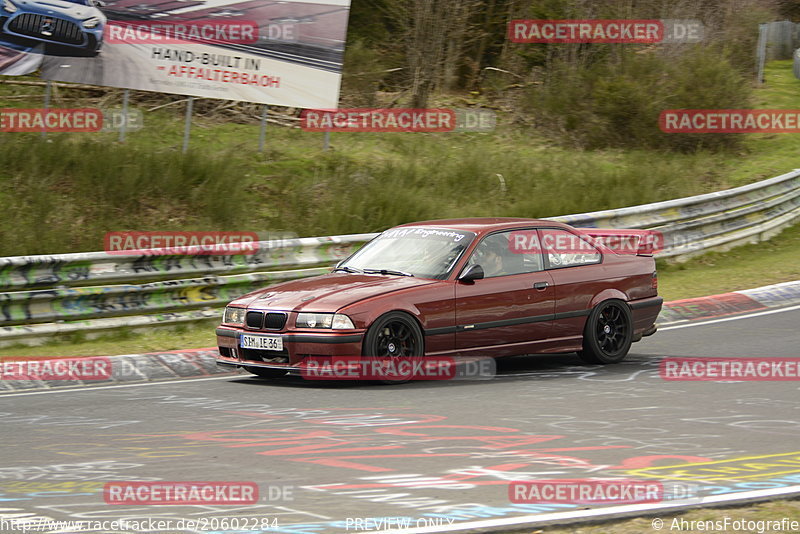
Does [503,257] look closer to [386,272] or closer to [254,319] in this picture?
[386,272]

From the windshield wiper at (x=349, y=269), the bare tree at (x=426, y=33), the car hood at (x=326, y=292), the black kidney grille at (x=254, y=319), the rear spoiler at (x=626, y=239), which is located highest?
the bare tree at (x=426, y=33)

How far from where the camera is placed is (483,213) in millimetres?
17844

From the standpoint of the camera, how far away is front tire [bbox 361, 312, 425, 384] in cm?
923

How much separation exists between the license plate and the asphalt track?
36 cm

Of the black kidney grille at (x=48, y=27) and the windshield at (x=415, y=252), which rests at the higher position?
the black kidney grille at (x=48, y=27)

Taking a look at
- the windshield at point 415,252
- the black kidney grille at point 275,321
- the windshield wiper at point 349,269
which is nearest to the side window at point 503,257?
the windshield at point 415,252

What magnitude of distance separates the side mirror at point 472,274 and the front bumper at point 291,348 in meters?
1.23

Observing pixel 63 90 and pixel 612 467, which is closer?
pixel 612 467

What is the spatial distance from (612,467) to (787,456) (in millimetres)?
1182

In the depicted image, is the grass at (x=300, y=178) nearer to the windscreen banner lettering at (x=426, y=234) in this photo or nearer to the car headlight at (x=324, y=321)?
the windscreen banner lettering at (x=426, y=234)

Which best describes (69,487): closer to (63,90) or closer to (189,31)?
(189,31)

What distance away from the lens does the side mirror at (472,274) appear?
988cm

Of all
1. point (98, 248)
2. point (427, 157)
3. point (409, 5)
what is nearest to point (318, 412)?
point (98, 248)

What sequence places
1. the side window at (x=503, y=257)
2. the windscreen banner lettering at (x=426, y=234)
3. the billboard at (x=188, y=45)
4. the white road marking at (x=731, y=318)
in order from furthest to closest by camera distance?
the billboard at (x=188, y=45) < the white road marking at (x=731, y=318) < the windscreen banner lettering at (x=426, y=234) < the side window at (x=503, y=257)
